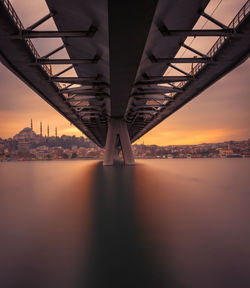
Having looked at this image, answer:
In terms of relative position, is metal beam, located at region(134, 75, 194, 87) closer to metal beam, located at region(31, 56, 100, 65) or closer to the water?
metal beam, located at region(31, 56, 100, 65)

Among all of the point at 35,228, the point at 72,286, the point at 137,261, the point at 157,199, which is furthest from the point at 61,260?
the point at 157,199

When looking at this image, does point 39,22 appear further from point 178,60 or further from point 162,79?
point 162,79

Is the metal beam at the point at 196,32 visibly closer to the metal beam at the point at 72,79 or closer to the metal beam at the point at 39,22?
the metal beam at the point at 39,22

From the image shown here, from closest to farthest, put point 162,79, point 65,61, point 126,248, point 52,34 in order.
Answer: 1. point 126,248
2. point 52,34
3. point 65,61
4. point 162,79

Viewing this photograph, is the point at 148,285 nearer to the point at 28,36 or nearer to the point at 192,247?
the point at 192,247

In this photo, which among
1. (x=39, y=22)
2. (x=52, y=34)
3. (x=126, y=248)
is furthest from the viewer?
(x=39, y=22)

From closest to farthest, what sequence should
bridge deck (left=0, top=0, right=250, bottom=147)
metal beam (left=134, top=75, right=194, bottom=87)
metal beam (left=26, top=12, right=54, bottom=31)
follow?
bridge deck (left=0, top=0, right=250, bottom=147) → metal beam (left=26, top=12, right=54, bottom=31) → metal beam (left=134, top=75, right=194, bottom=87)

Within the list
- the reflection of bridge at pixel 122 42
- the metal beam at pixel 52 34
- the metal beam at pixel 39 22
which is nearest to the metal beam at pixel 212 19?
the reflection of bridge at pixel 122 42

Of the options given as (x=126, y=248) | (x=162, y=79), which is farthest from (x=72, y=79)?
(x=126, y=248)

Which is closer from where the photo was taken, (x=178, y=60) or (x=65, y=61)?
(x=65, y=61)

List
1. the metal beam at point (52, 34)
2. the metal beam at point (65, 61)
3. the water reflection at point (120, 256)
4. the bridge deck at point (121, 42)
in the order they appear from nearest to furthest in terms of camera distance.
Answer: the water reflection at point (120, 256)
the bridge deck at point (121, 42)
the metal beam at point (52, 34)
the metal beam at point (65, 61)

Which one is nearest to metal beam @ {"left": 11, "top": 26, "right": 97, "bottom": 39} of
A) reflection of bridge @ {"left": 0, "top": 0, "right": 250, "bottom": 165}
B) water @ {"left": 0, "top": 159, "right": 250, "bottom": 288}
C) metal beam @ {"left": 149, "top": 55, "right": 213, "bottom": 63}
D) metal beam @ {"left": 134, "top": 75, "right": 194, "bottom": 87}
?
reflection of bridge @ {"left": 0, "top": 0, "right": 250, "bottom": 165}

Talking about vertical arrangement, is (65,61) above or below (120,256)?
above
